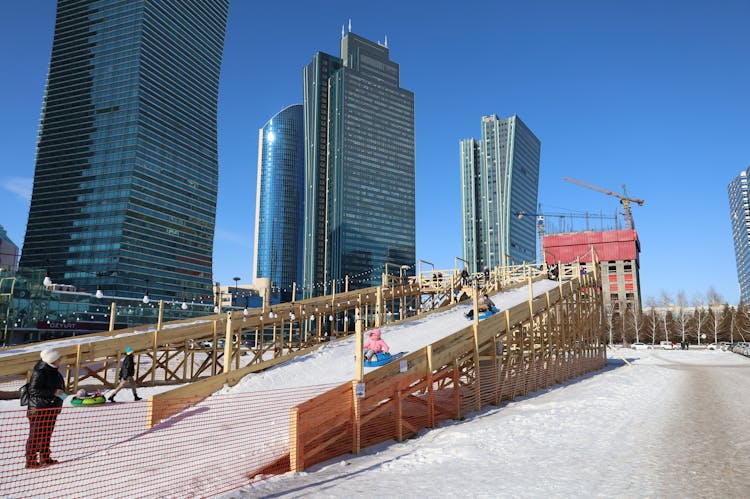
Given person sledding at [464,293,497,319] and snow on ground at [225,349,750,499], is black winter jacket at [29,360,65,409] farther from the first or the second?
person sledding at [464,293,497,319]

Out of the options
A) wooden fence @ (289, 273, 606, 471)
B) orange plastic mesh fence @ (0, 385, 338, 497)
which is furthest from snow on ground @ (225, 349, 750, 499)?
orange plastic mesh fence @ (0, 385, 338, 497)

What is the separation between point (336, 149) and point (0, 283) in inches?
5277

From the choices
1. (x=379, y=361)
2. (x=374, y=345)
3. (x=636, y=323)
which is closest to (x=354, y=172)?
(x=636, y=323)

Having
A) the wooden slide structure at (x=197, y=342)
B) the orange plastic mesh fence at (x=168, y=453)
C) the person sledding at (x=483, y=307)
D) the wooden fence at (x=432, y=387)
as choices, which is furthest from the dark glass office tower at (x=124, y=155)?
the orange plastic mesh fence at (x=168, y=453)

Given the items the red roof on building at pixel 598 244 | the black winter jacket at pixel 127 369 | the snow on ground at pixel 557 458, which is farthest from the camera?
the red roof on building at pixel 598 244

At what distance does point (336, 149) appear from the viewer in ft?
585

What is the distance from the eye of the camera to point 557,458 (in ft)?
29.0

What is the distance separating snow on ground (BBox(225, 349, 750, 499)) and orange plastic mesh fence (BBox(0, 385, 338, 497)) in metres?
0.78

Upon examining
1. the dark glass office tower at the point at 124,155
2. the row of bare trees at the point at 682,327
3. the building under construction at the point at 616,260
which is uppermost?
the dark glass office tower at the point at 124,155

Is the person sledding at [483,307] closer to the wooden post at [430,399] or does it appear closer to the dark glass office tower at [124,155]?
the wooden post at [430,399]

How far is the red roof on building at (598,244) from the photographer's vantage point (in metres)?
125

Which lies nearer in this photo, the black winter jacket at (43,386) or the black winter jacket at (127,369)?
the black winter jacket at (43,386)

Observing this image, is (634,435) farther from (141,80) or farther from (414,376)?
(141,80)

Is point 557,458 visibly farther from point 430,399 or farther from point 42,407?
point 42,407
